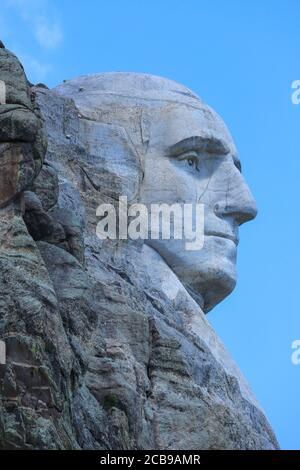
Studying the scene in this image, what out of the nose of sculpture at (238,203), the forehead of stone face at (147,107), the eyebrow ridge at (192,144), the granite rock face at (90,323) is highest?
the forehead of stone face at (147,107)

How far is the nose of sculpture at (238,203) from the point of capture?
110 feet

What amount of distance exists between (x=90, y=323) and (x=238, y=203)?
6441mm

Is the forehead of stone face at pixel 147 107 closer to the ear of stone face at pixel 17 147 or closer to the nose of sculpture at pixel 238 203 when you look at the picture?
the nose of sculpture at pixel 238 203

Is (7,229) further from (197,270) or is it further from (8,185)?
(197,270)

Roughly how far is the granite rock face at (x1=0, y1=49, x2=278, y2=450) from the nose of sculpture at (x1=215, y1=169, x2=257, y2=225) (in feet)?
4.46

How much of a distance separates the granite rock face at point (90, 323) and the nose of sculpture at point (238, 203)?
1360 mm

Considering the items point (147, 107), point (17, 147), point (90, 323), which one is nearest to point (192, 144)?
point (147, 107)

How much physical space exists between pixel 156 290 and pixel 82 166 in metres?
2.04

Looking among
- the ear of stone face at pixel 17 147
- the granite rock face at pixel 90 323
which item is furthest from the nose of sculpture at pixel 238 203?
the ear of stone face at pixel 17 147

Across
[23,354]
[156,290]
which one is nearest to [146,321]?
[156,290]

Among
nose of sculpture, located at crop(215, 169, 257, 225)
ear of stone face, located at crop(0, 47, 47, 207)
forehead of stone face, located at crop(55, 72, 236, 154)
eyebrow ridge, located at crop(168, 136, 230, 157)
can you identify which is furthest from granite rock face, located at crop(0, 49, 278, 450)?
nose of sculpture, located at crop(215, 169, 257, 225)

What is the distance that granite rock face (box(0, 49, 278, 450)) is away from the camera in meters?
25.2

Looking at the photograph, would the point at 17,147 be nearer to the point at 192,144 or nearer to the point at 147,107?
the point at 192,144
